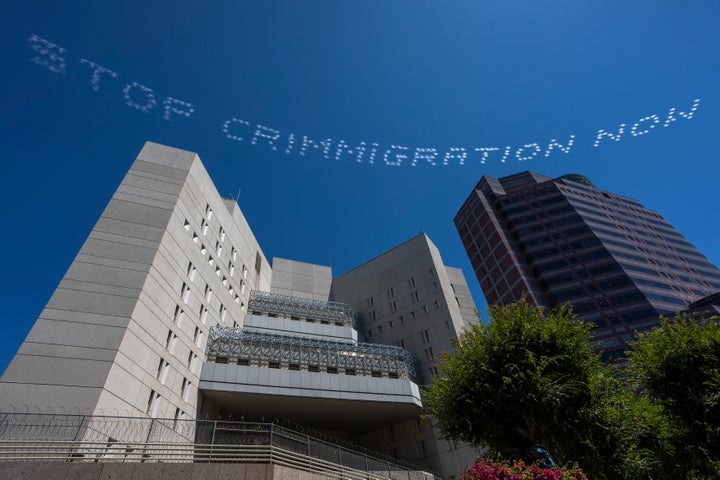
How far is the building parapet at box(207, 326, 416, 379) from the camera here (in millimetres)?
35312

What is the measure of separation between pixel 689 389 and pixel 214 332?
3326 cm

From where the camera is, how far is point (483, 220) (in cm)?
10400

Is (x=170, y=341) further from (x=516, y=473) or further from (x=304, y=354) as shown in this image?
(x=516, y=473)

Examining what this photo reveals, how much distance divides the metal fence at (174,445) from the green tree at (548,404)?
261 inches

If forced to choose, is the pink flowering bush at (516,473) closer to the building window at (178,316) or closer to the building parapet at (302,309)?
the building window at (178,316)

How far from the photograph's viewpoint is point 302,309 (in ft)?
167

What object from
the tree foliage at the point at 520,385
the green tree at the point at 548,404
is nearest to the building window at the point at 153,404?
the tree foliage at the point at 520,385

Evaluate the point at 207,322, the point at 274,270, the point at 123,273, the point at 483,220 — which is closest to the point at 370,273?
the point at 274,270

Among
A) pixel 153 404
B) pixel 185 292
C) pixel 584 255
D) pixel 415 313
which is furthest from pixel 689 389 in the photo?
pixel 584 255

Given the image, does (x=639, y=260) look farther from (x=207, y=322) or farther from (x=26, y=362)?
(x=26, y=362)

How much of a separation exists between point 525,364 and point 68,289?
92.4 ft

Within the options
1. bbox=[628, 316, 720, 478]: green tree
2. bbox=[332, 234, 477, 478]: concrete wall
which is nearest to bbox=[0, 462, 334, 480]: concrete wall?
bbox=[628, 316, 720, 478]: green tree

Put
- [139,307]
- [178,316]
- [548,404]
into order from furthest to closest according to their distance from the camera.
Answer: [178,316] < [139,307] < [548,404]

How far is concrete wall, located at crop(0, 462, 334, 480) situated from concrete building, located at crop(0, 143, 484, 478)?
2614 millimetres
